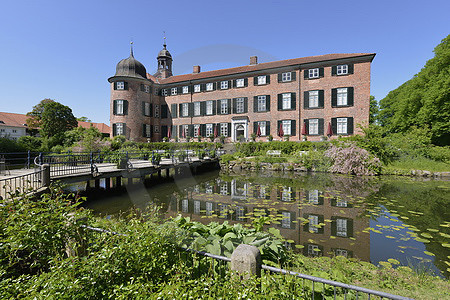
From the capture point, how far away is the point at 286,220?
691 centimetres

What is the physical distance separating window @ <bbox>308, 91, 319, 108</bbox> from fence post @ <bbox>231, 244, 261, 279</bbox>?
25762mm

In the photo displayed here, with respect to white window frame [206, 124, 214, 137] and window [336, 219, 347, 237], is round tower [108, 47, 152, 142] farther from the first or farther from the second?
window [336, 219, 347, 237]

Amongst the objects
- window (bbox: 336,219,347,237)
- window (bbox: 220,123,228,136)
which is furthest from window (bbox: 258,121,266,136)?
window (bbox: 336,219,347,237)

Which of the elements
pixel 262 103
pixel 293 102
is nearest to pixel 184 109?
pixel 262 103

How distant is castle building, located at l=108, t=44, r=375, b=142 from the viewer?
78.3ft

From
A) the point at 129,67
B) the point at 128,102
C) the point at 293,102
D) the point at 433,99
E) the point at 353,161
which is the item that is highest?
the point at 129,67

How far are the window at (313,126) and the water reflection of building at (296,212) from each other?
1501cm

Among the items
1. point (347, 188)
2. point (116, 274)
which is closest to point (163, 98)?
point (347, 188)

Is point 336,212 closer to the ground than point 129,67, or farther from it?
closer to the ground

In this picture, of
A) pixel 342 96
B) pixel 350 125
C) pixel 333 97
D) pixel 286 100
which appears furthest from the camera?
pixel 286 100

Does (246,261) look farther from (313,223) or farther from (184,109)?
(184,109)

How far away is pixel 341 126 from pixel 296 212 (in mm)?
19772

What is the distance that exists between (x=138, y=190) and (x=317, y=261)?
34.9ft

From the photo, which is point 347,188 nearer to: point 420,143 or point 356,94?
point 420,143
